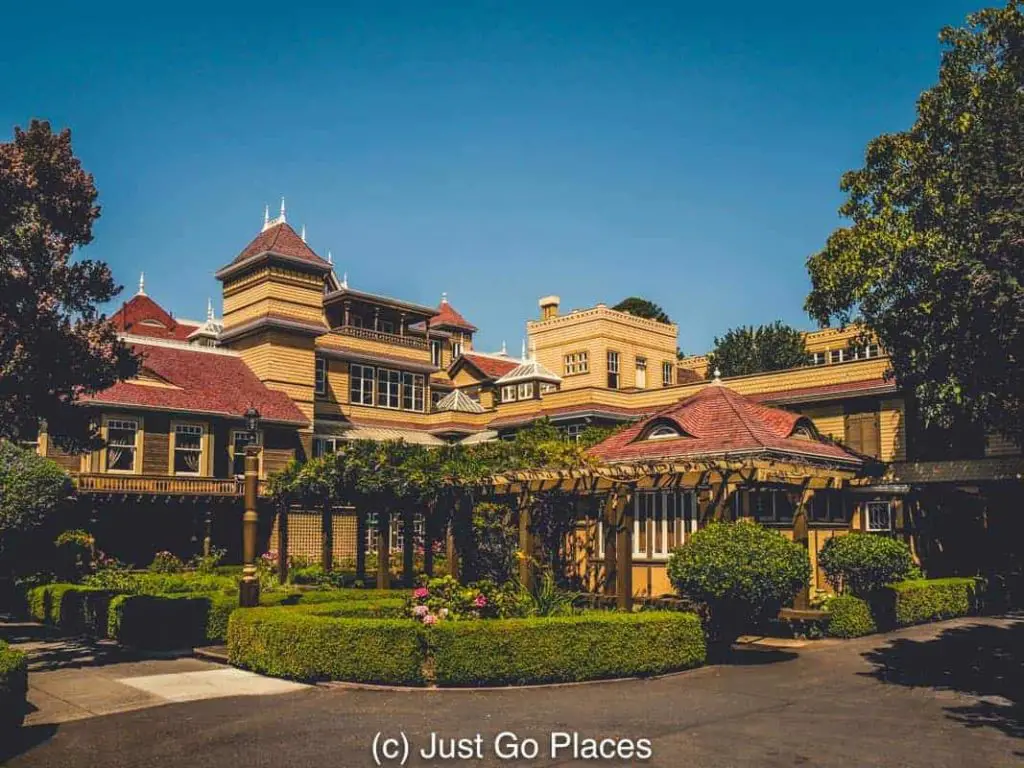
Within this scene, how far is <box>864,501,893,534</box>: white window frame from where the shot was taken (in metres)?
31.5

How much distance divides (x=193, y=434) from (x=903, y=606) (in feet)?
86.2

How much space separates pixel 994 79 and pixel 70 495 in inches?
1163

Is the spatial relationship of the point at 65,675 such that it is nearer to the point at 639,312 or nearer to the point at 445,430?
the point at 445,430

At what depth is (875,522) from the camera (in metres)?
32.0

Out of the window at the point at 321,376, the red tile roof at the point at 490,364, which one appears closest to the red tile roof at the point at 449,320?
the red tile roof at the point at 490,364

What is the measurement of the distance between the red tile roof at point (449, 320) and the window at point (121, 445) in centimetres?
4026

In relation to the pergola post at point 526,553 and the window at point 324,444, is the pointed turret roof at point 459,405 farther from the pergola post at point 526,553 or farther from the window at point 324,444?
the pergola post at point 526,553

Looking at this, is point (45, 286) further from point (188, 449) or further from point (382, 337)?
point (382, 337)

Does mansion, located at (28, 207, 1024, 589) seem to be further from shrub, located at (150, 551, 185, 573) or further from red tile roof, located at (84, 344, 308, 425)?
shrub, located at (150, 551, 185, 573)

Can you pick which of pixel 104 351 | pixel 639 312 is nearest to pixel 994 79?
pixel 104 351

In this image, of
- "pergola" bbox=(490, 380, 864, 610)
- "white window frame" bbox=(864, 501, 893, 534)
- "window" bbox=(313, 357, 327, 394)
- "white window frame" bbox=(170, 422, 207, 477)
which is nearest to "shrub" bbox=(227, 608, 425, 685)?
"pergola" bbox=(490, 380, 864, 610)

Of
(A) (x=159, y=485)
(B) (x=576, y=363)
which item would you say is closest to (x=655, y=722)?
(A) (x=159, y=485)

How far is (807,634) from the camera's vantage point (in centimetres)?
2164

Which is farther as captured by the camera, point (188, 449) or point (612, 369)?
point (612, 369)
